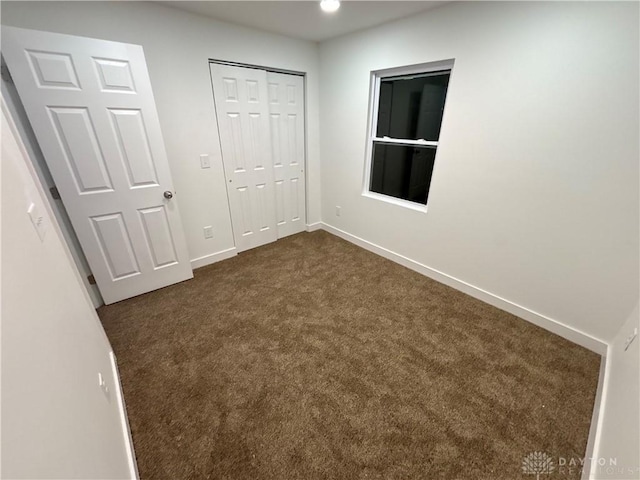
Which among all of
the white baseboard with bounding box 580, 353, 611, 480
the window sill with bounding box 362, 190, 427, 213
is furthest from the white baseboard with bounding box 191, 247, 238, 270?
the white baseboard with bounding box 580, 353, 611, 480

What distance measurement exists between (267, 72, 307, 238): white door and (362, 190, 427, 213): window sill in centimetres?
93

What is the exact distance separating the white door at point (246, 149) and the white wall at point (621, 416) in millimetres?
3016

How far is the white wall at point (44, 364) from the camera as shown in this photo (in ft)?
1.78

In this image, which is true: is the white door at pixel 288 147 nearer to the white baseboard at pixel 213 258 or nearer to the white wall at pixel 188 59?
the white wall at pixel 188 59

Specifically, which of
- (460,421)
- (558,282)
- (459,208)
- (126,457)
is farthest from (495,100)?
(126,457)

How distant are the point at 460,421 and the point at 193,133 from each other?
2.88 m

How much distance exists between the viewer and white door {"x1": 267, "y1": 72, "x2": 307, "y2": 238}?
112 inches

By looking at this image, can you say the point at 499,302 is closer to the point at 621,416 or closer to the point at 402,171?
the point at 621,416

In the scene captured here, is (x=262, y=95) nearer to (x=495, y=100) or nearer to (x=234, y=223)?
(x=234, y=223)

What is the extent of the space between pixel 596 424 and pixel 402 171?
7.32ft

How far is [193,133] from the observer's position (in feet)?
7.79

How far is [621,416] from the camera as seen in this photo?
1086 millimetres

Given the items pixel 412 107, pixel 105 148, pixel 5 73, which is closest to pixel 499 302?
pixel 412 107

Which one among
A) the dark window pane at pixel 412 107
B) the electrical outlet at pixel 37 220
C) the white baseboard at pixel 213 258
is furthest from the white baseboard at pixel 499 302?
the electrical outlet at pixel 37 220
